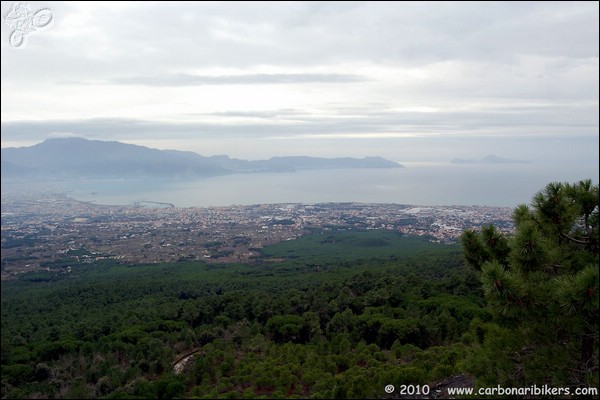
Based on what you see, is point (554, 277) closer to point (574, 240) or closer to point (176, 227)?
point (574, 240)

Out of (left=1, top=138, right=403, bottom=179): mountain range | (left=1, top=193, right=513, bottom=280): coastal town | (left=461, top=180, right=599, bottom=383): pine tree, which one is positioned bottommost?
(left=1, top=193, right=513, bottom=280): coastal town

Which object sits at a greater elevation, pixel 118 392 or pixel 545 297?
pixel 545 297

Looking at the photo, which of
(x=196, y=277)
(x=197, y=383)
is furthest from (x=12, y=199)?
(x=197, y=383)

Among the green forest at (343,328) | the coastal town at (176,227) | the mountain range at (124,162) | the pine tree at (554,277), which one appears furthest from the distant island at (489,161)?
the pine tree at (554,277)

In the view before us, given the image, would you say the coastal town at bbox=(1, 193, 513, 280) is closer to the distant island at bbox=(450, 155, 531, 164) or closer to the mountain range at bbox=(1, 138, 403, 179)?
A: the mountain range at bbox=(1, 138, 403, 179)

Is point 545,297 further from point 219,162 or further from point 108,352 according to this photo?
point 219,162

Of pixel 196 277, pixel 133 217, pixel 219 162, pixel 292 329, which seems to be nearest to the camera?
pixel 292 329

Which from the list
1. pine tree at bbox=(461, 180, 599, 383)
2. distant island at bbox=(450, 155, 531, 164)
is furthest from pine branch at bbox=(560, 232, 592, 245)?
distant island at bbox=(450, 155, 531, 164)

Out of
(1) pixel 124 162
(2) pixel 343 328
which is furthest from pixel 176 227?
(1) pixel 124 162
